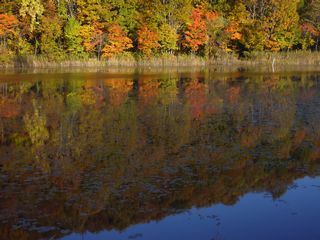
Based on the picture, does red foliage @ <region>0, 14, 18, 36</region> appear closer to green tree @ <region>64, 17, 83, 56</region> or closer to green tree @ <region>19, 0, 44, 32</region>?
green tree @ <region>19, 0, 44, 32</region>

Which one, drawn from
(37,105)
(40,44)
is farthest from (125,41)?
(37,105)

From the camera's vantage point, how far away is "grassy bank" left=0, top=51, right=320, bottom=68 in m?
44.2

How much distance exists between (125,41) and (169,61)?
16.2ft

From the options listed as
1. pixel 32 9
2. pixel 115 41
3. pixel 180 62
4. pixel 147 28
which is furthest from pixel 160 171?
pixel 147 28

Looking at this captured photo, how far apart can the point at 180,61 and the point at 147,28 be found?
5292mm

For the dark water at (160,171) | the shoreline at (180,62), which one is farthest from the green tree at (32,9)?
the dark water at (160,171)

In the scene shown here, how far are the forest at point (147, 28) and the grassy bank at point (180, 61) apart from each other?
2.56 feet

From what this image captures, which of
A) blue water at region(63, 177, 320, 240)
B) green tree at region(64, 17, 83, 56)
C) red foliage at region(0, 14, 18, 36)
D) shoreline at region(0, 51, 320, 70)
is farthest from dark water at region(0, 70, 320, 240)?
red foliage at region(0, 14, 18, 36)

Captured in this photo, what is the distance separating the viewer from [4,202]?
749 cm

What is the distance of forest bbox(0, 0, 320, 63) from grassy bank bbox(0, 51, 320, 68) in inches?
30.7

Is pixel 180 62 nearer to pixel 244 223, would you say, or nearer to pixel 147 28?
pixel 147 28

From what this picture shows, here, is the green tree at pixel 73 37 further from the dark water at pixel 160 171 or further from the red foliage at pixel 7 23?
the dark water at pixel 160 171

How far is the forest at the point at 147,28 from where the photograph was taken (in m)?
46.2

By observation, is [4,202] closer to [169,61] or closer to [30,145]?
[30,145]
